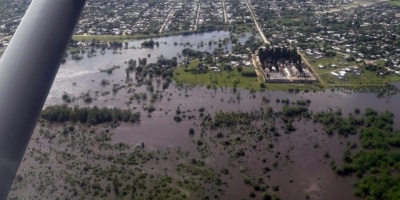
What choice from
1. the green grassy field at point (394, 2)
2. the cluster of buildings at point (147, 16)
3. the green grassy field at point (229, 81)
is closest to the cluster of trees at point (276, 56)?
the green grassy field at point (229, 81)

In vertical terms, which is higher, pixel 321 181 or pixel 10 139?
pixel 10 139

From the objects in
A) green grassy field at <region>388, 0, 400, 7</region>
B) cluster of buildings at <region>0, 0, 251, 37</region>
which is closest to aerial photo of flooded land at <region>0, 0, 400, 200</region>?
cluster of buildings at <region>0, 0, 251, 37</region>

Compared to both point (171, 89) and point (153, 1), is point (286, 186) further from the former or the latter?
point (153, 1)

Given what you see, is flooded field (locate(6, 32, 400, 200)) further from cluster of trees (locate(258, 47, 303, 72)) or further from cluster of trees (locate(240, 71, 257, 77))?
cluster of trees (locate(258, 47, 303, 72))

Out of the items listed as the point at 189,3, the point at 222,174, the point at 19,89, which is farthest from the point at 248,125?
the point at 189,3

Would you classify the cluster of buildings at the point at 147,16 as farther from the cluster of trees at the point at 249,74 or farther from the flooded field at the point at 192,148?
the flooded field at the point at 192,148

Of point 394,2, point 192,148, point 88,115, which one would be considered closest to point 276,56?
point 192,148
